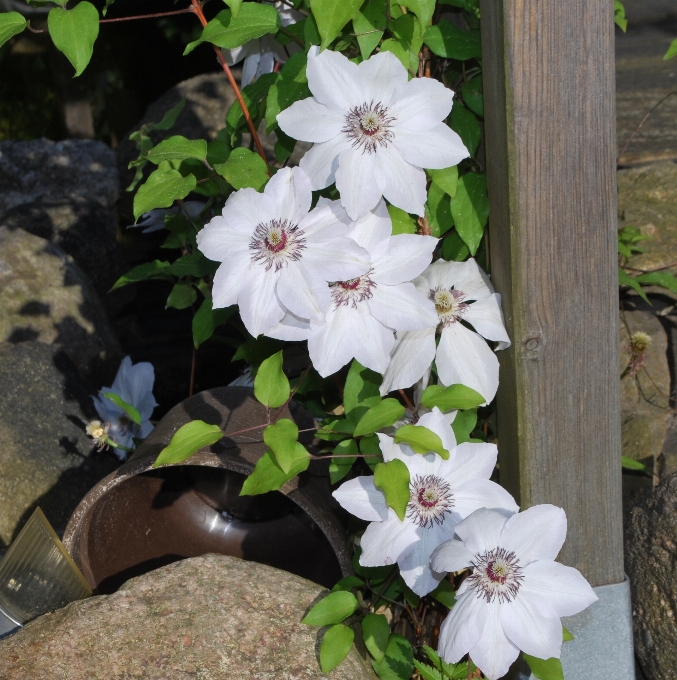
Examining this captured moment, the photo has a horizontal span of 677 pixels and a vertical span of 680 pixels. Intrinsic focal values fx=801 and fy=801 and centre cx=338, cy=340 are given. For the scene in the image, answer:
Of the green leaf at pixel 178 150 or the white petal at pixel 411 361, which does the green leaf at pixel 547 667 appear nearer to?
the white petal at pixel 411 361

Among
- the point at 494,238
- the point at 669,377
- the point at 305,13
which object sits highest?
the point at 305,13

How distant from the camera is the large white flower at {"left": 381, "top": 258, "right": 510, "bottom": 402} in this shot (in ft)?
4.33

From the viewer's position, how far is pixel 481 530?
3.99 feet

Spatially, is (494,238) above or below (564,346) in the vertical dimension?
above

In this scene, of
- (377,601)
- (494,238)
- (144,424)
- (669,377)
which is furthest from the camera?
(669,377)

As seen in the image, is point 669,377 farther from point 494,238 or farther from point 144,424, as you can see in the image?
point 144,424

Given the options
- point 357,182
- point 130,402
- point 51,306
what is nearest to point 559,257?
point 357,182

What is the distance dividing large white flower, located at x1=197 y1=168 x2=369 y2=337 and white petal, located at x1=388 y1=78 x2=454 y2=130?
0.58 feet

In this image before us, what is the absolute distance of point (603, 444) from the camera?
4.75 feet

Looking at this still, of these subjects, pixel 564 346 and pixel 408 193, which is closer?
pixel 408 193

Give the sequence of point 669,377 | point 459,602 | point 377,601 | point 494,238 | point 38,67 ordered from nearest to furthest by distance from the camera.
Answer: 1. point 459,602
2. point 494,238
3. point 377,601
4. point 669,377
5. point 38,67

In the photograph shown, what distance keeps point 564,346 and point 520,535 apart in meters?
0.34

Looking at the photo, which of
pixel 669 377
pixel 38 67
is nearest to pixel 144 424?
pixel 669 377

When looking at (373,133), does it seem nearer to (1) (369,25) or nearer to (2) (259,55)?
(1) (369,25)
